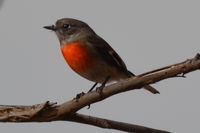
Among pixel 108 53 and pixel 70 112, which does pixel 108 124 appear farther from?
pixel 108 53

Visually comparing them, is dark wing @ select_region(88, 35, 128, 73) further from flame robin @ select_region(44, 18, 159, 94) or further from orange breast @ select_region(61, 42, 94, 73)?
orange breast @ select_region(61, 42, 94, 73)

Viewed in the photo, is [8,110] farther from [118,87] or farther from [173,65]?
[173,65]

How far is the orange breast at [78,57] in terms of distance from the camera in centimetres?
492

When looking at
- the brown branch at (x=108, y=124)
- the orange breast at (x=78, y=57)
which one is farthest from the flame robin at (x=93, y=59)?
the brown branch at (x=108, y=124)

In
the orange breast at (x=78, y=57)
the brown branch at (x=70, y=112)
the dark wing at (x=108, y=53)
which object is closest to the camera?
the brown branch at (x=70, y=112)

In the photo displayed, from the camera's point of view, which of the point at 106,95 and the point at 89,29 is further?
the point at 89,29

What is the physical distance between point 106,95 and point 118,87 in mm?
124

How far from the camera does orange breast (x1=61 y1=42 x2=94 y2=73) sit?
492cm

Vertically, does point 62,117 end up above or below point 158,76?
below

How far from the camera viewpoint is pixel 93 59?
16.5ft

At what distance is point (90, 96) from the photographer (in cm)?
359

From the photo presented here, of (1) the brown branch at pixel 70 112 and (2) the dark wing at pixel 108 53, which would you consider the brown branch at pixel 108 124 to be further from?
(2) the dark wing at pixel 108 53

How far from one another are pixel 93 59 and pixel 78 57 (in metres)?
0.17

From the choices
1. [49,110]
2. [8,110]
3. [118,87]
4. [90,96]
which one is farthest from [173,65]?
[8,110]
